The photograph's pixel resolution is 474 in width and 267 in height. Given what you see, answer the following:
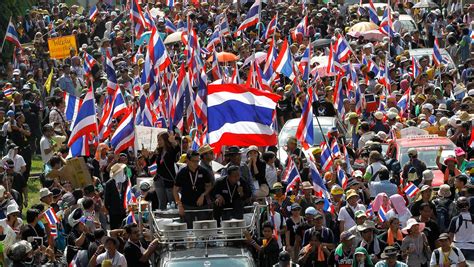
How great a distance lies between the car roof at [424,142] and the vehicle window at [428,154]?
0.10m

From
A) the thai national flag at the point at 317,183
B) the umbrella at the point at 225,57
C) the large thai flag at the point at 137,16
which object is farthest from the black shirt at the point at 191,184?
the umbrella at the point at 225,57

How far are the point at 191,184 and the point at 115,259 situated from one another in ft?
4.67

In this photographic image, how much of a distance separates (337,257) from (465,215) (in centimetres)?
262

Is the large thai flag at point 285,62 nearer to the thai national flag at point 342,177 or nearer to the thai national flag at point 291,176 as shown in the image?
the thai national flag at point 342,177

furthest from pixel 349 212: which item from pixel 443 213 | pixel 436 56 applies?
pixel 436 56

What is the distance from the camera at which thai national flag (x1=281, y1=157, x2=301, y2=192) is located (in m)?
26.6

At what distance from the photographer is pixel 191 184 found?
22.2 metres

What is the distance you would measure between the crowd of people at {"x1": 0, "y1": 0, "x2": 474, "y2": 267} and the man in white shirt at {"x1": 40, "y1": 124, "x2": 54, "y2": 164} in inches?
1.0

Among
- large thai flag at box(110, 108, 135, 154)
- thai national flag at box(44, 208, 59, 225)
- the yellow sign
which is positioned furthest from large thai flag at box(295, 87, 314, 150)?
the yellow sign

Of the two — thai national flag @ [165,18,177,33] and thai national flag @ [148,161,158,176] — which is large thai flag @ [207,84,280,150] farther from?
thai national flag @ [165,18,177,33]

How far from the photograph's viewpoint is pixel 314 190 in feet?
85.0

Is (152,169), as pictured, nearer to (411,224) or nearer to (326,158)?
(326,158)

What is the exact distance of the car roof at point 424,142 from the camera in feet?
97.8

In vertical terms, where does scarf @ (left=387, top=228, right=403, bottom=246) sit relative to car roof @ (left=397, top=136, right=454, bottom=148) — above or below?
above
